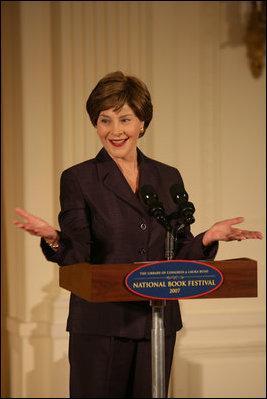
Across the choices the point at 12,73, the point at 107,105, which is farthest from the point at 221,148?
the point at 107,105

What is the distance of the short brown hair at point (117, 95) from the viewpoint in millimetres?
2598

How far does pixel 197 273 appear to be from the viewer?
230 centimetres

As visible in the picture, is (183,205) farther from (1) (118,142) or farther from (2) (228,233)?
(1) (118,142)

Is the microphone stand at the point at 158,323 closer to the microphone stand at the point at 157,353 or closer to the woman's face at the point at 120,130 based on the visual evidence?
the microphone stand at the point at 157,353

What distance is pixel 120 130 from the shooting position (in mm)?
2627

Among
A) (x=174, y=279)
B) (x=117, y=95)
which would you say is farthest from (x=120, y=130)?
(x=174, y=279)

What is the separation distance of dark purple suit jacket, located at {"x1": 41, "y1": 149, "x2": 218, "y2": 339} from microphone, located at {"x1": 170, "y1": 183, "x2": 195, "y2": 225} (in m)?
0.21

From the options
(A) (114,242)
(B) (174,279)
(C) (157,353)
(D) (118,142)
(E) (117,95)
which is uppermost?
(E) (117,95)

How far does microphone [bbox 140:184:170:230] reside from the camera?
2297 mm

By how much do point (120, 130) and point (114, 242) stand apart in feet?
1.40

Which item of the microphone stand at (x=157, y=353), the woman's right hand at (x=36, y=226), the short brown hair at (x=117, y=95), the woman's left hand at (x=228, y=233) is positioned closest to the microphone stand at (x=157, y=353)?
the microphone stand at (x=157, y=353)

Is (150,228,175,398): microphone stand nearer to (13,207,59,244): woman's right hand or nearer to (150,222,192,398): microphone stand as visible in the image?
(150,222,192,398): microphone stand

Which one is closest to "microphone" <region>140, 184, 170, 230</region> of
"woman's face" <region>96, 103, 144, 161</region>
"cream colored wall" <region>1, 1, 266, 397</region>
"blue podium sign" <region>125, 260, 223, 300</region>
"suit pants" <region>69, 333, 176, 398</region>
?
"blue podium sign" <region>125, 260, 223, 300</region>

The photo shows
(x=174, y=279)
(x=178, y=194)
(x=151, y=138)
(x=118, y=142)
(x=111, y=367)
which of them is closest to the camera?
(x=174, y=279)
